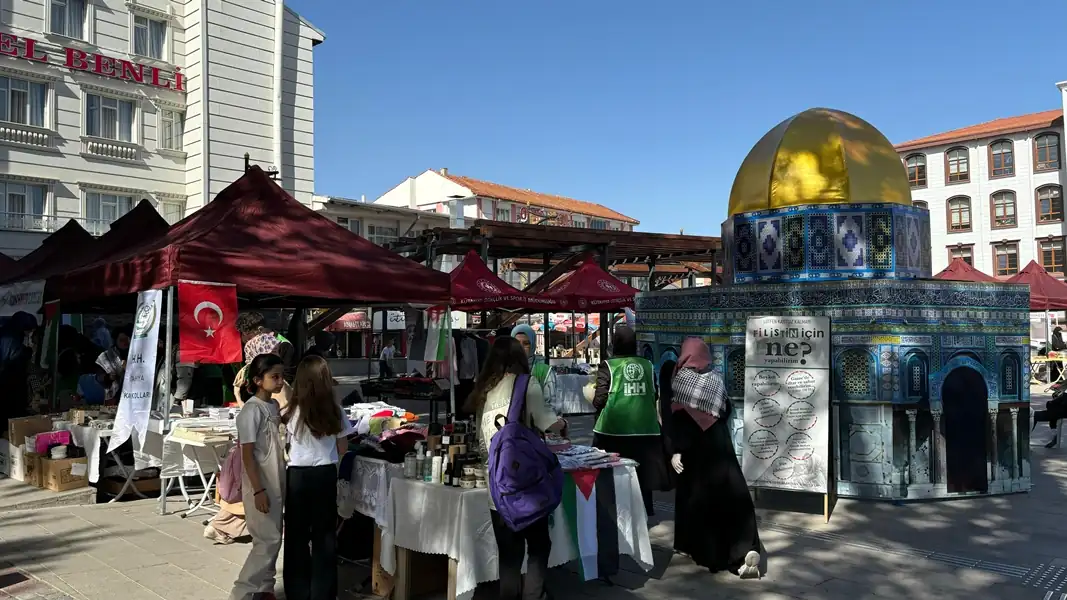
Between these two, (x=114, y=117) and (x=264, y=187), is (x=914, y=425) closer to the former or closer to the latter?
(x=264, y=187)

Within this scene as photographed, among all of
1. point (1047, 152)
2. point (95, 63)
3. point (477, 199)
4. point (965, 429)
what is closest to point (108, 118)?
point (95, 63)

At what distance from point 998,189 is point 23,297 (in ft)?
175

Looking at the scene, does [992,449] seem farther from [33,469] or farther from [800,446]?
[33,469]

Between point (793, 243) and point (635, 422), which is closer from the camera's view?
point (635, 422)

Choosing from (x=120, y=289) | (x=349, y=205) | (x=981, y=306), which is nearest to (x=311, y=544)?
(x=120, y=289)

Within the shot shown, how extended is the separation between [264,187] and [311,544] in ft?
15.3

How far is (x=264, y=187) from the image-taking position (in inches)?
344

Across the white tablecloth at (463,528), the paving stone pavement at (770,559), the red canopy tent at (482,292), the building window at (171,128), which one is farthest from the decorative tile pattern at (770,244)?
the building window at (171,128)

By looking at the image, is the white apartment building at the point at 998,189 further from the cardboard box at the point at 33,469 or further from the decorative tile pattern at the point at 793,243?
the cardboard box at the point at 33,469

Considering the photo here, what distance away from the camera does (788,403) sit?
27.5 ft

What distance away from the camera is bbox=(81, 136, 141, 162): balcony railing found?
22984 mm

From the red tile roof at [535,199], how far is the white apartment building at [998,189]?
3023cm

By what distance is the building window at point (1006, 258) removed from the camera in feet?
162

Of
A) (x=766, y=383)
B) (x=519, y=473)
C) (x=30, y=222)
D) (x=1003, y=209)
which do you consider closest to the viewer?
(x=519, y=473)
